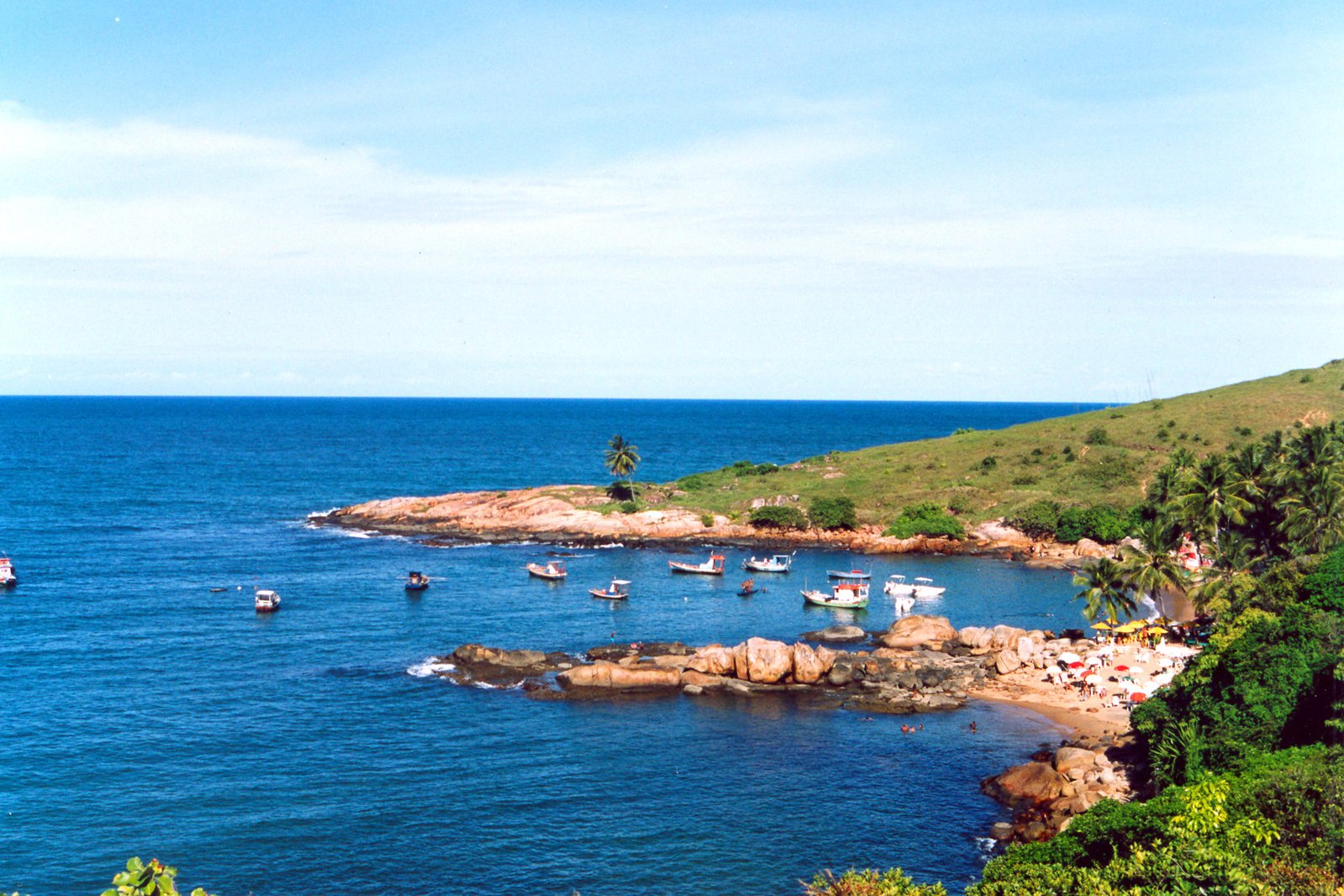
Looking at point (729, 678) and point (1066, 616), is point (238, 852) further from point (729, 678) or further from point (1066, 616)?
point (1066, 616)

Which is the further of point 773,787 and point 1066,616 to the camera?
point 1066,616

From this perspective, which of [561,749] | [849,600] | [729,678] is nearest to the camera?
[561,749]

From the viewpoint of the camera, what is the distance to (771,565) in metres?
120

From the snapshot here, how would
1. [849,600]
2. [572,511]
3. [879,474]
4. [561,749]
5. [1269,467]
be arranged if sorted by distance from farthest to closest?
[879,474] < [572,511] < [849,600] < [1269,467] < [561,749]

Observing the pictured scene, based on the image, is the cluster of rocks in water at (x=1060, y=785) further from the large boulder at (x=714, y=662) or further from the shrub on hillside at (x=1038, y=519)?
the shrub on hillside at (x=1038, y=519)

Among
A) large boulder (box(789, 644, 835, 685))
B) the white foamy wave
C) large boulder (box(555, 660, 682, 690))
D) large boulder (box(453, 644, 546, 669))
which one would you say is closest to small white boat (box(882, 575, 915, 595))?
large boulder (box(789, 644, 835, 685))

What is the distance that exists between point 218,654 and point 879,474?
104 m

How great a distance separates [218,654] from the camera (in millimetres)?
82312

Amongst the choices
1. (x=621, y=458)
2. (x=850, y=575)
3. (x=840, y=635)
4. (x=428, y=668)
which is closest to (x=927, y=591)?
(x=850, y=575)

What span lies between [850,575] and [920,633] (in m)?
25.7

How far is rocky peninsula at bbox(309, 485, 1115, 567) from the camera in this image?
130500 mm

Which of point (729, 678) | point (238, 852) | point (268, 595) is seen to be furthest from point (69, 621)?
point (729, 678)

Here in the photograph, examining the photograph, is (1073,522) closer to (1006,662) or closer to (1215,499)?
(1215,499)

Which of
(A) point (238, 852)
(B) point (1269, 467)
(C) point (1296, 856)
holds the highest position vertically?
(B) point (1269, 467)
